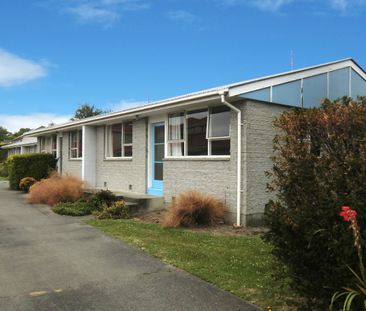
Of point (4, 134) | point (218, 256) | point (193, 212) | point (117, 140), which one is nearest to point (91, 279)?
point (218, 256)

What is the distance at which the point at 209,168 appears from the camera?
10875 millimetres

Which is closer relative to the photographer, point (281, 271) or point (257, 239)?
point (281, 271)

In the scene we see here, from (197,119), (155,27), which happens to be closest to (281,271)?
(197,119)

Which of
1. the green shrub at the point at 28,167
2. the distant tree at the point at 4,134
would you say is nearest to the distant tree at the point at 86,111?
the distant tree at the point at 4,134

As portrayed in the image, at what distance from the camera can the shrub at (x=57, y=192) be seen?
13.3 metres

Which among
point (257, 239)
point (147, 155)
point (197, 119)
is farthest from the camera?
point (147, 155)

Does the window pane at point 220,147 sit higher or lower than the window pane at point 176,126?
lower

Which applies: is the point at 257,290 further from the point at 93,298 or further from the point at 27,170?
the point at 27,170

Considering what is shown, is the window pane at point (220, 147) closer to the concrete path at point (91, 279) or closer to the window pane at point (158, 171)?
the window pane at point (158, 171)

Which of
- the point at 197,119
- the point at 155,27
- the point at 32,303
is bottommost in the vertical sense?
the point at 32,303

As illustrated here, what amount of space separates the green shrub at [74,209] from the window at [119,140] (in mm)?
3568

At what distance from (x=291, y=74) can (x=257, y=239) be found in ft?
16.4

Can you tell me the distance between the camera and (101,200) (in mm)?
12164

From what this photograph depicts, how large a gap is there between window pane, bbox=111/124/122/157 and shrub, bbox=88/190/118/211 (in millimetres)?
3709
